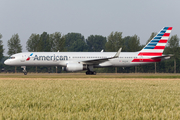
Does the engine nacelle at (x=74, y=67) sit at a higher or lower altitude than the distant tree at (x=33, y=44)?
lower

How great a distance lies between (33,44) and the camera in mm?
64312

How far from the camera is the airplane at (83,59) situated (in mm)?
40994

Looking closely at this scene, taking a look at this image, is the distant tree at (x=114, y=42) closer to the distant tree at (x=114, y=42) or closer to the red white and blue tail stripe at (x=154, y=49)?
the distant tree at (x=114, y=42)

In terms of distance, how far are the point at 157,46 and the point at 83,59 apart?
1442cm

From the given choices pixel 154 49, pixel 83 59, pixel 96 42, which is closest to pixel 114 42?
pixel 154 49

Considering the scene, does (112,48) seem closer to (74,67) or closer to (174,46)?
(174,46)

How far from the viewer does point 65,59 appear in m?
41.8

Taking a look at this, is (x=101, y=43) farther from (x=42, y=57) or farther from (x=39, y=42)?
(x=42, y=57)

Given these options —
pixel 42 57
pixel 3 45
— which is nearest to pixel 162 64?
pixel 42 57

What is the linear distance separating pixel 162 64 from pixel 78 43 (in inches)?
2432

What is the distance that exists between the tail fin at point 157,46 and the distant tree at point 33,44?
1181 inches

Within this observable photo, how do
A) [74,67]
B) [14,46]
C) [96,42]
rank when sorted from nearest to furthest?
[74,67] < [14,46] < [96,42]

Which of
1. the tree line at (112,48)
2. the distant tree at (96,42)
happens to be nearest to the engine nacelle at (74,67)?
the tree line at (112,48)

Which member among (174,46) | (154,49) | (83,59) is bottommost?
(83,59)
